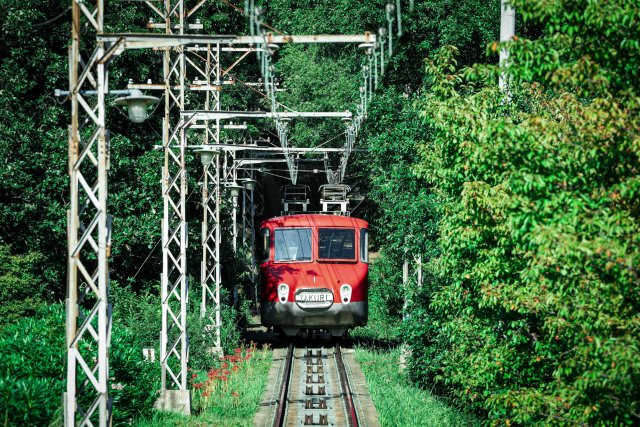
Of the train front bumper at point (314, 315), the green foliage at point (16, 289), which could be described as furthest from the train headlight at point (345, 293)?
the green foliage at point (16, 289)

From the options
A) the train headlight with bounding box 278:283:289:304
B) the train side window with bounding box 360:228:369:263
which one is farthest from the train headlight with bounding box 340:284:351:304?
the train headlight with bounding box 278:283:289:304

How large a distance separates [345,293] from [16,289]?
323 inches

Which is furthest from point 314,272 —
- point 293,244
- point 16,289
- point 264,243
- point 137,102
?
point 137,102

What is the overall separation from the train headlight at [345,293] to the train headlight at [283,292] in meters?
1.43

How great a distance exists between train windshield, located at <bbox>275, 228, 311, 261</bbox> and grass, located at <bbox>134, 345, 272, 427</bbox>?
9.12 feet

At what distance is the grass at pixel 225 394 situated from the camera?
1680cm

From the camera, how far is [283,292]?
2530 centimetres

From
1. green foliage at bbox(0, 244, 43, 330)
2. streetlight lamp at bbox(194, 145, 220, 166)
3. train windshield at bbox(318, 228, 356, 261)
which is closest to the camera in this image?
streetlight lamp at bbox(194, 145, 220, 166)

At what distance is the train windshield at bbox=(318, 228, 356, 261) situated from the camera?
2578 cm

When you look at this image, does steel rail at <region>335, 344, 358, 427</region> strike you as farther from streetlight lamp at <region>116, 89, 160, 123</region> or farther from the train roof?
streetlight lamp at <region>116, 89, 160, 123</region>

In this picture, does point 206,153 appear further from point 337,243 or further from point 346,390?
point 337,243

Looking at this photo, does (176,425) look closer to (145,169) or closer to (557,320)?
(557,320)

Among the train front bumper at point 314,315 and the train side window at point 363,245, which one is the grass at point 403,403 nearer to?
the train front bumper at point 314,315

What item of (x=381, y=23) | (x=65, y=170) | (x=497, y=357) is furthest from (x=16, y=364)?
(x=381, y=23)
